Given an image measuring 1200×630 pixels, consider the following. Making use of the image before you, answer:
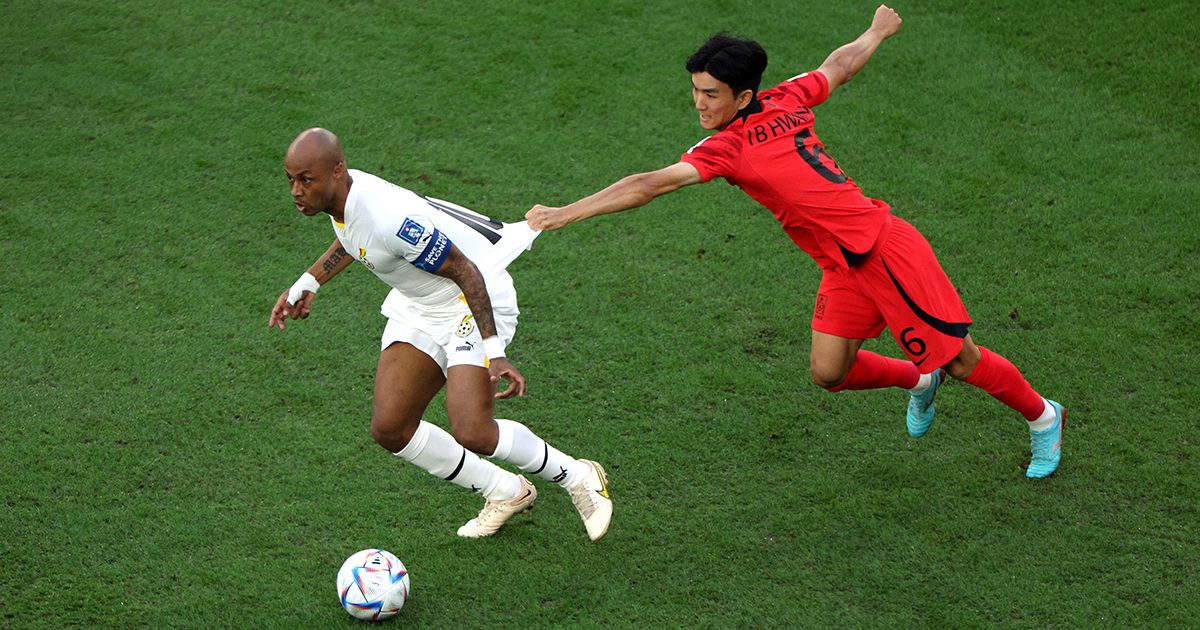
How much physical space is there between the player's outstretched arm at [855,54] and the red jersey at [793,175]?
372mm

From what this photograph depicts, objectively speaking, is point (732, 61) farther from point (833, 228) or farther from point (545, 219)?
point (545, 219)

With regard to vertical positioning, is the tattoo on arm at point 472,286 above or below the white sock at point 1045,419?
above

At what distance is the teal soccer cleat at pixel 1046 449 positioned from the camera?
5094mm

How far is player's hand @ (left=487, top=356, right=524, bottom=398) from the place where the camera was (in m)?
4.31

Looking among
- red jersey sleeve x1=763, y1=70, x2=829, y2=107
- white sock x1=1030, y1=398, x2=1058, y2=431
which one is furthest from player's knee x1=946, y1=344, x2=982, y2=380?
red jersey sleeve x1=763, y1=70, x2=829, y2=107

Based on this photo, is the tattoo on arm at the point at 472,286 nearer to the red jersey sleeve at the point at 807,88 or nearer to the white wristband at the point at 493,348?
the white wristband at the point at 493,348

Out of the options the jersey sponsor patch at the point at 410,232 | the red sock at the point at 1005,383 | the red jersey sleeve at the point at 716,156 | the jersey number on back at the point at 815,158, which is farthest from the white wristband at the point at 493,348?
the red sock at the point at 1005,383

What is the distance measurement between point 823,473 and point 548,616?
4.86 feet

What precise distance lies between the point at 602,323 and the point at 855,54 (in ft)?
6.40

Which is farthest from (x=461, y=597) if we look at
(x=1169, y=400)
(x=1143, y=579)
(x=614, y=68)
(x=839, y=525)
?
(x=614, y=68)

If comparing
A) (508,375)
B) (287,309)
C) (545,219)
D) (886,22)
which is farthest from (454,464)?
(886,22)

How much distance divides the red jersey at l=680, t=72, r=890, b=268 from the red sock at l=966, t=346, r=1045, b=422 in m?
0.72

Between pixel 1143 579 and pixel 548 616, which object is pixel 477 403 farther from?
pixel 1143 579

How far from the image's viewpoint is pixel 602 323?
6.32 meters
